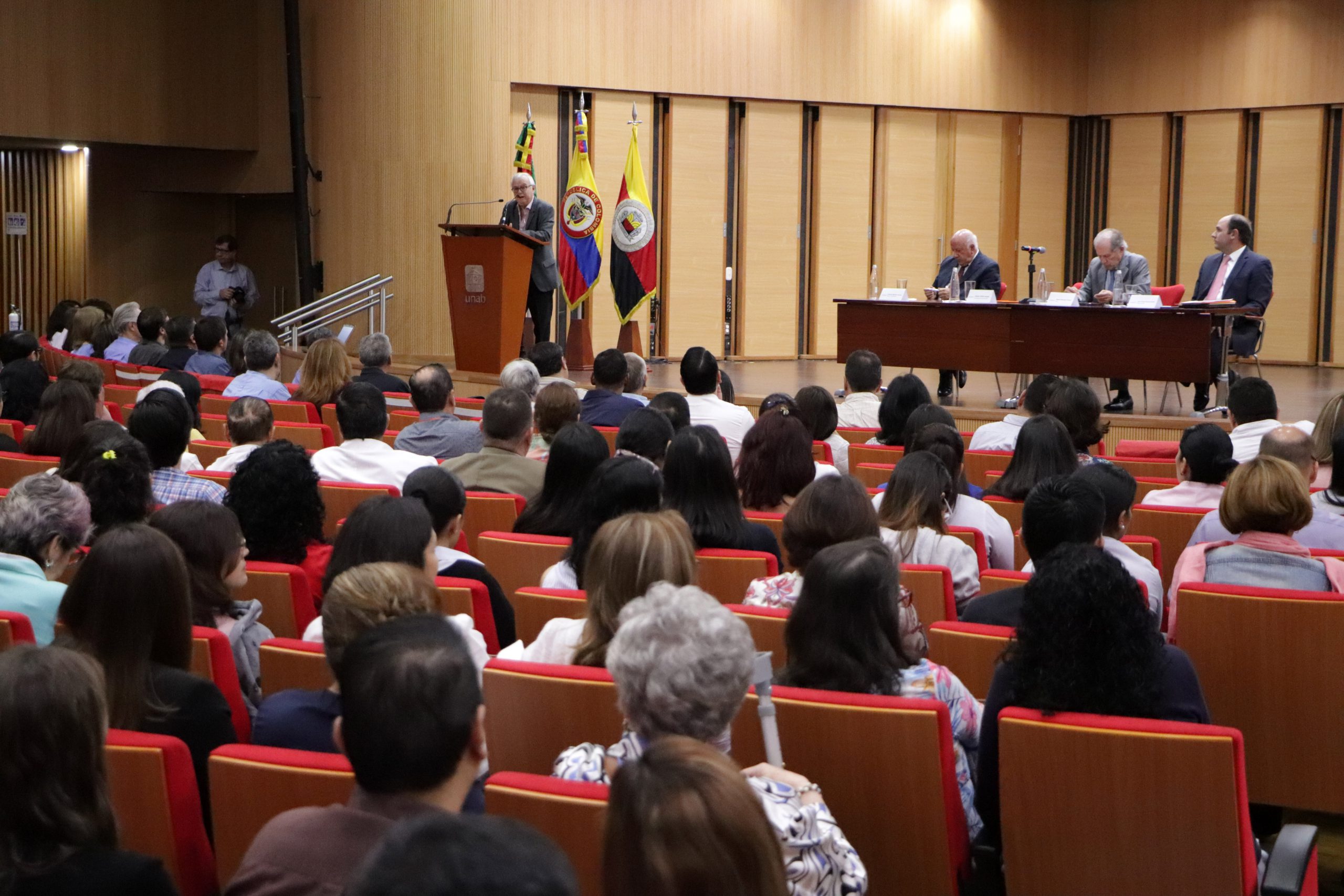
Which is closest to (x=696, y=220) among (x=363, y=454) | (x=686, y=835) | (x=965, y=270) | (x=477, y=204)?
(x=477, y=204)

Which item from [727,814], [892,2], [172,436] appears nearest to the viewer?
[727,814]

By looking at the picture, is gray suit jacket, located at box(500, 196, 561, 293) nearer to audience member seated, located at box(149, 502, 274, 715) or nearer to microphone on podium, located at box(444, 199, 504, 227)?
microphone on podium, located at box(444, 199, 504, 227)

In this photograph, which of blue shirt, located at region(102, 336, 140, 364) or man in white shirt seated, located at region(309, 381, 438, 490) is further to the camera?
blue shirt, located at region(102, 336, 140, 364)

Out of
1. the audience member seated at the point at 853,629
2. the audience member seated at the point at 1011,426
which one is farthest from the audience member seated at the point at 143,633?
the audience member seated at the point at 1011,426

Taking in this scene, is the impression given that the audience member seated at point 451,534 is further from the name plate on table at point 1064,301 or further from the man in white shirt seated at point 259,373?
the name plate on table at point 1064,301

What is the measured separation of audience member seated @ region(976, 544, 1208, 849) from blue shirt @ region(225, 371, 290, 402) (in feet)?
18.4

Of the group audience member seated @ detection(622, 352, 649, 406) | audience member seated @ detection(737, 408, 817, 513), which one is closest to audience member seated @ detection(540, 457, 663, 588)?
audience member seated @ detection(737, 408, 817, 513)

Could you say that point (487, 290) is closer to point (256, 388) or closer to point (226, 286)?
point (256, 388)

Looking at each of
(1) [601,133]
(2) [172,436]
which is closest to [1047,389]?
(2) [172,436]

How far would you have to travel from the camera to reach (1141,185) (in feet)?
47.9

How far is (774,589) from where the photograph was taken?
3311 mm

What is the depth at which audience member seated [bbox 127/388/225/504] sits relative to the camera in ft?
14.5

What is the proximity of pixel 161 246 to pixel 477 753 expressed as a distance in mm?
14292

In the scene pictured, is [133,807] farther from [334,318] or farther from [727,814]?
[334,318]
